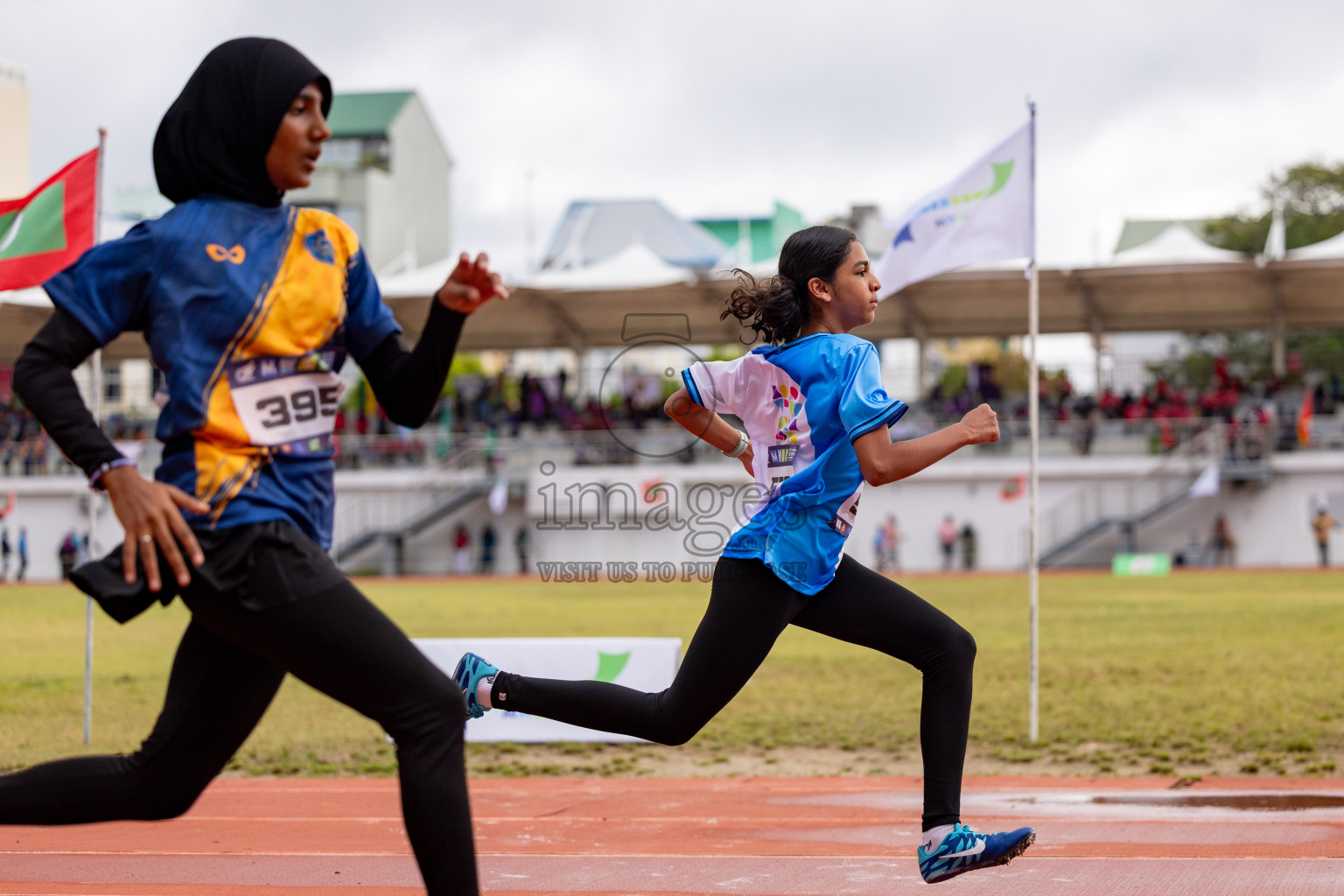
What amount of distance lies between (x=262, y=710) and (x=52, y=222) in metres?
6.79

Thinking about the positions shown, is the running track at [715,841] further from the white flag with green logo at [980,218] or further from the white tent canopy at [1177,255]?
the white tent canopy at [1177,255]

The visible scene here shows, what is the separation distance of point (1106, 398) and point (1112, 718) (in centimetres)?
3136

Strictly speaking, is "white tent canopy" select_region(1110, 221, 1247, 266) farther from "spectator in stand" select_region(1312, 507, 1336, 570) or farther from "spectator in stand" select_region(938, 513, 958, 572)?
"spectator in stand" select_region(938, 513, 958, 572)

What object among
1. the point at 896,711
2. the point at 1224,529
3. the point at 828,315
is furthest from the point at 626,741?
the point at 1224,529

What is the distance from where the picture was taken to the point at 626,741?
31.4 ft

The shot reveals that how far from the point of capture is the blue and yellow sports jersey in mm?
2812

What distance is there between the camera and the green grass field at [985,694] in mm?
8758

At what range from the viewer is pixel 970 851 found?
3.81m

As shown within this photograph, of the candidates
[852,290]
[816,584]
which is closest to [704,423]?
[852,290]

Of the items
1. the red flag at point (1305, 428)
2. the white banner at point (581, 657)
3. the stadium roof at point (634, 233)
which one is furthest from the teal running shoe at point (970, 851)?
the stadium roof at point (634, 233)

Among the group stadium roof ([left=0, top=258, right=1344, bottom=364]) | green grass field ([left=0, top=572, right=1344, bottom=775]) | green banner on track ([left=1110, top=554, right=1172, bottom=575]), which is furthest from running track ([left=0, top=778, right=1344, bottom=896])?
stadium roof ([left=0, top=258, right=1344, bottom=364])

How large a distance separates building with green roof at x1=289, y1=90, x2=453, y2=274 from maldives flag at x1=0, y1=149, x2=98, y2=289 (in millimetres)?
54123

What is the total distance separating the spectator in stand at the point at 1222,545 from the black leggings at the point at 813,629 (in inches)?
1356

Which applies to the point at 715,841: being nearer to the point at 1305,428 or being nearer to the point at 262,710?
the point at 262,710
